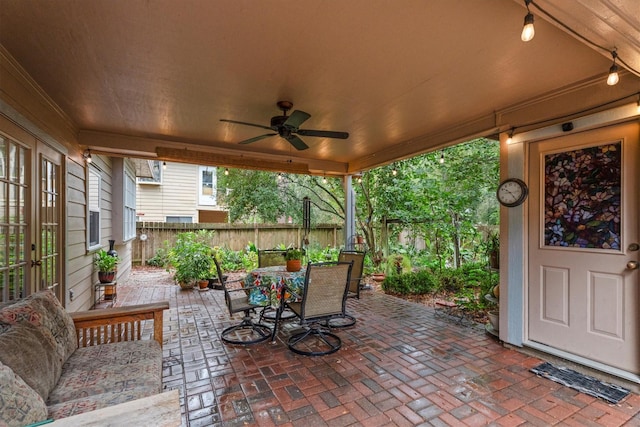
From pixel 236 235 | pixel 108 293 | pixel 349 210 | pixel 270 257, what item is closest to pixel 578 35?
pixel 270 257

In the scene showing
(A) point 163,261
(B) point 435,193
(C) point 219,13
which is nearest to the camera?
(C) point 219,13

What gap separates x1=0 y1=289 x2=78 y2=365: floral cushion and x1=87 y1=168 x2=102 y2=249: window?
3045 mm

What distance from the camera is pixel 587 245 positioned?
2.76 m

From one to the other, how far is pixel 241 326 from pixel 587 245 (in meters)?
3.51

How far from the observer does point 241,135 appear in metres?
4.53

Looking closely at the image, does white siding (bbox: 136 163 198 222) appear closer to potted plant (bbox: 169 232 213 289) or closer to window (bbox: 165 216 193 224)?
window (bbox: 165 216 193 224)

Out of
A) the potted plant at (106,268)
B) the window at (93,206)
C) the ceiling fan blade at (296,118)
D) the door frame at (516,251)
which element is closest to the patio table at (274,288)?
the ceiling fan blade at (296,118)

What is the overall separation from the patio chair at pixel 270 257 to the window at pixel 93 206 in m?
2.58

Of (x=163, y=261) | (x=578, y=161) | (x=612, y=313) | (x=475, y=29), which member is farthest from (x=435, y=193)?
(x=163, y=261)

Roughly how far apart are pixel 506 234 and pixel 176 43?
345 cm

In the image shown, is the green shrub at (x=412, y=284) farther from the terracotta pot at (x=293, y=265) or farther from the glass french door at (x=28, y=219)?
the glass french door at (x=28, y=219)

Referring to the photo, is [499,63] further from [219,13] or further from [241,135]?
[241,135]

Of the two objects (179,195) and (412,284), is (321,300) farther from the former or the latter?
(179,195)

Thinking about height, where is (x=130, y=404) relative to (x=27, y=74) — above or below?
below
